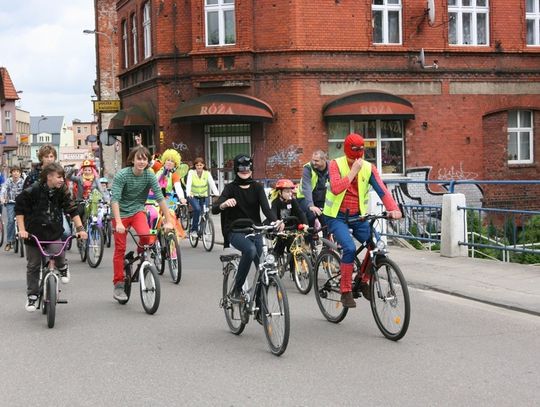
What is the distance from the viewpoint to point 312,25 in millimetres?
23562

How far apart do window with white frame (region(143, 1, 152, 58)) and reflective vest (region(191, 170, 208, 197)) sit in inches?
492

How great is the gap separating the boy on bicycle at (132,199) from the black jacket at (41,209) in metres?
0.67

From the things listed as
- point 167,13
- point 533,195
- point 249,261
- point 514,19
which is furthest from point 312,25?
point 249,261

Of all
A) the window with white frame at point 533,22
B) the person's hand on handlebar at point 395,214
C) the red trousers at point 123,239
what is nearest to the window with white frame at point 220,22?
the window with white frame at point 533,22

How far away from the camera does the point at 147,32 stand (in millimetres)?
27234

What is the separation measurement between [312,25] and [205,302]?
15.8 meters

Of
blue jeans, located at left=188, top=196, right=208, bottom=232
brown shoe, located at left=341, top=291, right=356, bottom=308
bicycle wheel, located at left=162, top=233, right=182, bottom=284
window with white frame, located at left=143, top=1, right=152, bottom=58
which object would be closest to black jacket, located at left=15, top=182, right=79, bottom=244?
bicycle wheel, located at left=162, top=233, right=182, bottom=284

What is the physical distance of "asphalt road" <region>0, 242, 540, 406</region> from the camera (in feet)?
17.7

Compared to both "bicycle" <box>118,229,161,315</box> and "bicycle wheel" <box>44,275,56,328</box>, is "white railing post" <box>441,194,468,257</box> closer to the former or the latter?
"bicycle" <box>118,229,161,315</box>

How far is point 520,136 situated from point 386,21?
240 inches

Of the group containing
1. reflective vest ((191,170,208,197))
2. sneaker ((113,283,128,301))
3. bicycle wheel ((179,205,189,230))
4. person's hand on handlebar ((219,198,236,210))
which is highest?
reflective vest ((191,170,208,197))

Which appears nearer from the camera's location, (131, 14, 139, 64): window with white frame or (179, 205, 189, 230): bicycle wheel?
(179, 205, 189, 230): bicycle wheel

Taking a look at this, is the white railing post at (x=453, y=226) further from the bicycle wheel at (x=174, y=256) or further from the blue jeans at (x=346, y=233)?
the blue jeans at (x=346, y=233)

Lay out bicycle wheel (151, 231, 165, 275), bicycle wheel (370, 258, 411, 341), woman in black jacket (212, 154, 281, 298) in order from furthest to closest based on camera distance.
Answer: bicycle wheel (151, 231, 165, 275) < woman in black jacket (212, 154, 281, 298) < bicycle wheel (370, 258, 411, 341)
